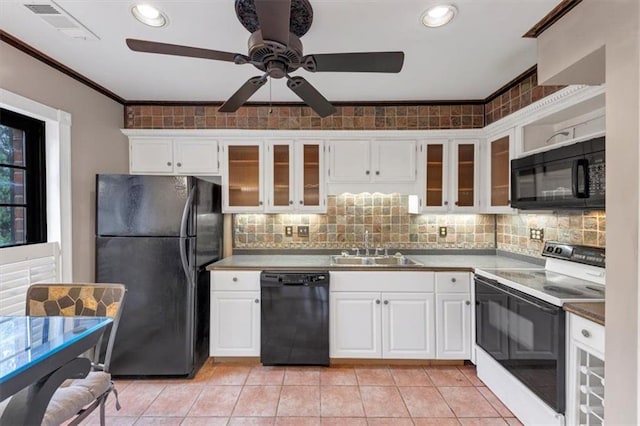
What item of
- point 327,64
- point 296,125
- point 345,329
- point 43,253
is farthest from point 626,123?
point 43,253

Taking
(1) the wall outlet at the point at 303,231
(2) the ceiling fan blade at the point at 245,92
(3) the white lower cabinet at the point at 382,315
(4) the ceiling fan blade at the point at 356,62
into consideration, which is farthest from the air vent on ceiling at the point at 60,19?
(3) the white lower cabinet at the point at 382,315

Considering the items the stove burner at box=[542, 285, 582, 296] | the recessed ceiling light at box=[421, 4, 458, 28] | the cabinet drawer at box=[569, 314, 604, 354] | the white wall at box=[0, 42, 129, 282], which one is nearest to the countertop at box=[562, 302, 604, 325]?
the cabinet drawer at box=[569, 314, 604, 354]

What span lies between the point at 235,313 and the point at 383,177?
1809 mm

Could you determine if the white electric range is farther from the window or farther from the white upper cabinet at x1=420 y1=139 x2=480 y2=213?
the window

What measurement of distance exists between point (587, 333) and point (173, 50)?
233cm

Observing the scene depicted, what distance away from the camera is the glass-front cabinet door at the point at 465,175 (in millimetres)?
2900

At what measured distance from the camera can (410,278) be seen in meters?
2.57

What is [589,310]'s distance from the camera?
4.80 feet

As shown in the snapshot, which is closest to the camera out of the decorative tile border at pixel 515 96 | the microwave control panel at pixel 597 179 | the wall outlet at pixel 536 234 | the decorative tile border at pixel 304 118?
the microwave control panel at pixel 597 179

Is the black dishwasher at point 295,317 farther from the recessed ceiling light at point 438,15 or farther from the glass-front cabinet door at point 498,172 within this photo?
the recessed ceiling light at point 438,15

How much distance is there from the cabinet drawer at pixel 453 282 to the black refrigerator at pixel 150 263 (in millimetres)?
2016

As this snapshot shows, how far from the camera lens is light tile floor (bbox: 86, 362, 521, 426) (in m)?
2.00

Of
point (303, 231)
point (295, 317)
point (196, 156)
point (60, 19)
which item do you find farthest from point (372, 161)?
point (60, 19)

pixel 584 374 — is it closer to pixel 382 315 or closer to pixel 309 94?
pixel 382 315
